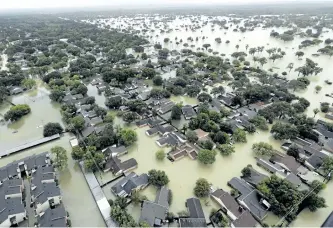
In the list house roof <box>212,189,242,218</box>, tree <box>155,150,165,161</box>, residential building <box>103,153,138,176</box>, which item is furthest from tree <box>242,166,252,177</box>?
residential building <box>103,153,138,176</box>

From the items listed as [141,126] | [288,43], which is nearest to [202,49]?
[288,43]

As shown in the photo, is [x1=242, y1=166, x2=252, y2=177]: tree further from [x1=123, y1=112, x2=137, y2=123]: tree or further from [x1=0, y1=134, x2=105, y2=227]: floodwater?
[x1=123, y1=112, x2=137, y2=123]: tree

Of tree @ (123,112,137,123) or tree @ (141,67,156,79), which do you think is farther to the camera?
tree @ (141,67,156,79)

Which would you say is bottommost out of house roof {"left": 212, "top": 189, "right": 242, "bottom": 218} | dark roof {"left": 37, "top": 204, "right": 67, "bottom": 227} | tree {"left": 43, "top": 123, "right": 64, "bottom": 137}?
tree {"left": 43, "top": 123, "right": 64, "bottom": 137}

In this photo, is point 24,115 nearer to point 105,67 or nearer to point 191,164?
point 105,67

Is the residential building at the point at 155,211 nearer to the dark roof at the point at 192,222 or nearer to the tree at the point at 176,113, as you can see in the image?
the dark roof at the point at 192,222

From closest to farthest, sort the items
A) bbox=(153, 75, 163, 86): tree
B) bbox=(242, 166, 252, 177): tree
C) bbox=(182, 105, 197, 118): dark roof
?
bbox=(242, 166, 252, 177): tree < bbox=(182, 105, 197, 118): dark roof < bbox=(153, 75, 163, 86): tree

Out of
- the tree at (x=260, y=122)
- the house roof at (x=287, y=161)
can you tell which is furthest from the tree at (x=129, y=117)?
the house roof at (x=287, y=161)

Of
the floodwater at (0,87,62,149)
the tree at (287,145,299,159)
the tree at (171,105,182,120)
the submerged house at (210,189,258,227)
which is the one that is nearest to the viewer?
the submerged house at (210,189,258,227)
